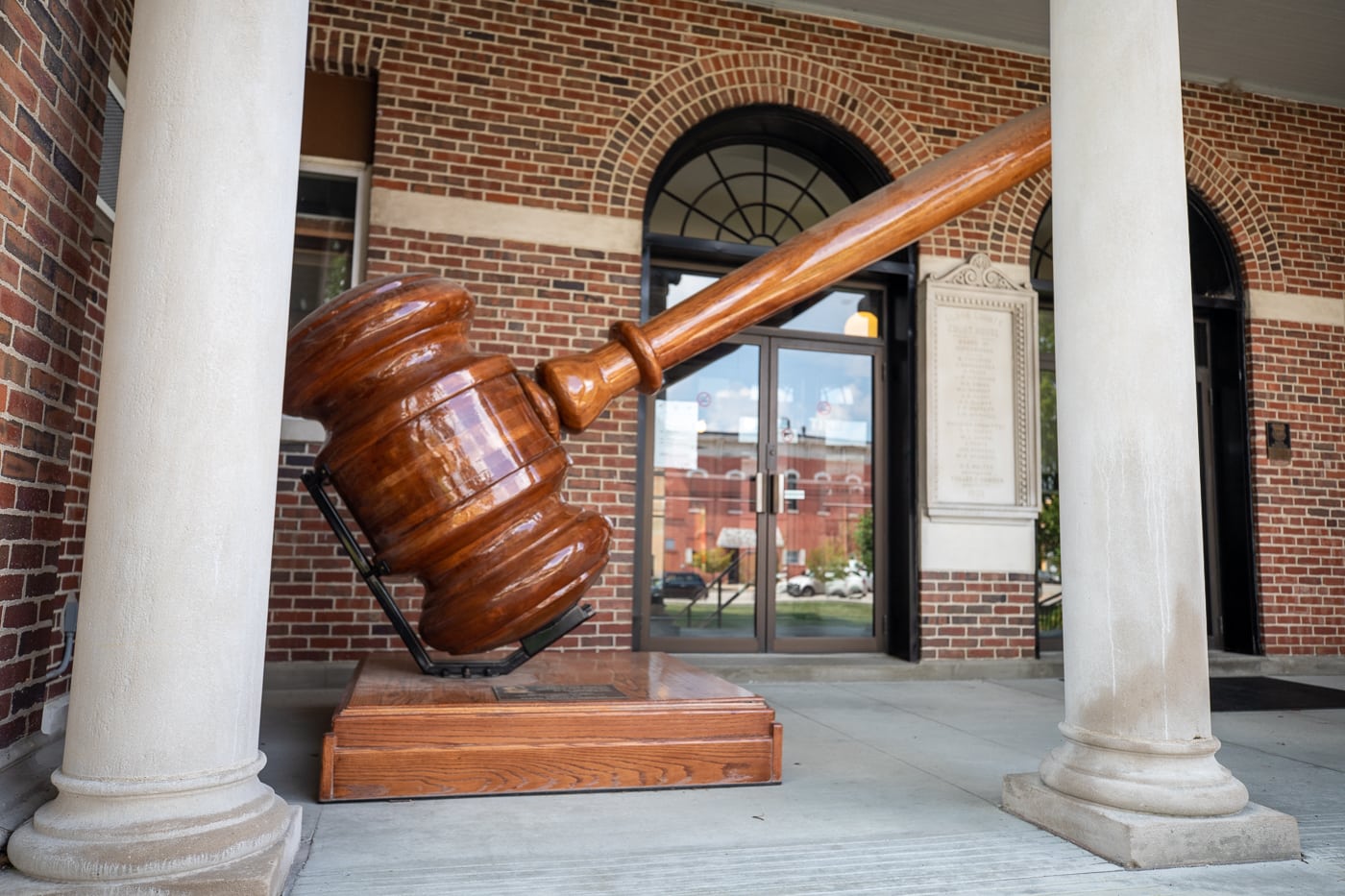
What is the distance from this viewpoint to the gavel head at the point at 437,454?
8.23ft

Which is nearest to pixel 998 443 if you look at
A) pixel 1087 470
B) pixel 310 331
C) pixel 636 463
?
pixel 636 463

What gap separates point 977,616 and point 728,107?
134 inches

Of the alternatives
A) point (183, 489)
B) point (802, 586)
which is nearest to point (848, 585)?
point (802, 586)

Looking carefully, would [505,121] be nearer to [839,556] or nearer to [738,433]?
[738,433]

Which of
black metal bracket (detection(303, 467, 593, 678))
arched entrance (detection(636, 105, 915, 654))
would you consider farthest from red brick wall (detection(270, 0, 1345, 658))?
black metal bracket (detection(303, 467, 593, 678))

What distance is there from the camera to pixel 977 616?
5.58 metres

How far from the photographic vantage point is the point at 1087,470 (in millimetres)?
2463

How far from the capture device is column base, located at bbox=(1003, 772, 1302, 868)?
2146 mm

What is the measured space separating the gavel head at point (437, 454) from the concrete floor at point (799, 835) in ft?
2.00

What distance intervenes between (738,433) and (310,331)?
3.63 metres

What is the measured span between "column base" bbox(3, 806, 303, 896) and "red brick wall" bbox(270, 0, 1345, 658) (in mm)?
2964

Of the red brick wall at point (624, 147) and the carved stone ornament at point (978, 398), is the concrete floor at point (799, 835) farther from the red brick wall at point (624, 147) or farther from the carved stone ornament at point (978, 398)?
the carved stone ornament at point (978, 398)

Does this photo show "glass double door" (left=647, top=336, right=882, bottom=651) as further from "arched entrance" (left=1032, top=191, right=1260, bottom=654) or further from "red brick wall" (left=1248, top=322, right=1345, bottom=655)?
"red brick wall" (left=1248, top=322, right=1345, bottom=655)

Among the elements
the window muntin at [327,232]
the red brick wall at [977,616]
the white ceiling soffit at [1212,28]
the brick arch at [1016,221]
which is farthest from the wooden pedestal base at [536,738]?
the white ceiling soffit at [1212,28]
